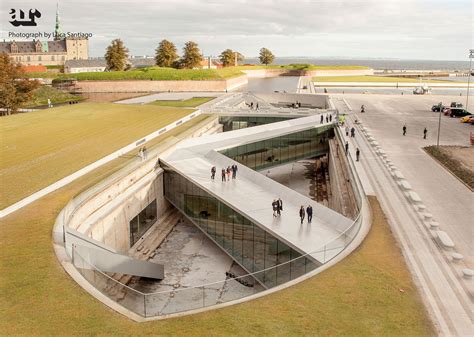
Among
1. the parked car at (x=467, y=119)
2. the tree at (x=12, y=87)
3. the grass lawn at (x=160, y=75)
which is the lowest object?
the parked car at (x=467, y=119)

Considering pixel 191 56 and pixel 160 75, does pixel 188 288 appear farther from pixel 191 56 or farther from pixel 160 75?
pixel 191 56

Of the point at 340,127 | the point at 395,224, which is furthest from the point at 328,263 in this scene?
the point at 340,127

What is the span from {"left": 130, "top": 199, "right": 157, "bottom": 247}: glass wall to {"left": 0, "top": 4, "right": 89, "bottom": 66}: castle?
525 feet

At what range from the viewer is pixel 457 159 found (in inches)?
1448

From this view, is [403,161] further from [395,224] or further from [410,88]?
[410,88]

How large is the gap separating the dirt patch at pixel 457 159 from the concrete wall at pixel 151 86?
74459 mm

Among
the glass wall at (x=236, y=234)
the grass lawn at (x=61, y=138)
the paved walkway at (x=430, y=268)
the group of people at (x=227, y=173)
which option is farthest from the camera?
the group of people at (x=227, y=173)

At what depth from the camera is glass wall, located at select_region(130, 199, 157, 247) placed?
30252 mm

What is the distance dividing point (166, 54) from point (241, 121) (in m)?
89.2

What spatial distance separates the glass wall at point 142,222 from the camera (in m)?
30.3

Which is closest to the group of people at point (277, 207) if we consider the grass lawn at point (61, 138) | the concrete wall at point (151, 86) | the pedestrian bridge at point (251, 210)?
the pedestrian bridge at point (251, 210)

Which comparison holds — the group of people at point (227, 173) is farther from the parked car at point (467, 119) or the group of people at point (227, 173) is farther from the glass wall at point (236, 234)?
the parked car at point (467, 119)

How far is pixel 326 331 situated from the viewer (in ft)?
45.0

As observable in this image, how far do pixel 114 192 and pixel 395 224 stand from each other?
16.9m
